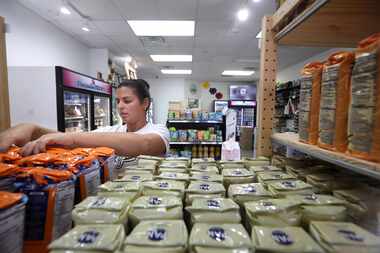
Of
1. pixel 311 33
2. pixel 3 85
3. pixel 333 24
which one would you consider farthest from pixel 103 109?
pixel 333 24

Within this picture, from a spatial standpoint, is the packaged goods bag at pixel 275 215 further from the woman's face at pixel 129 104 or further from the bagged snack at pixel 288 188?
the woman's face at pixel 129 104

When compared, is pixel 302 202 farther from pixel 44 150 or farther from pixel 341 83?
pixel 44 150

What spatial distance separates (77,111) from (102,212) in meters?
4.38

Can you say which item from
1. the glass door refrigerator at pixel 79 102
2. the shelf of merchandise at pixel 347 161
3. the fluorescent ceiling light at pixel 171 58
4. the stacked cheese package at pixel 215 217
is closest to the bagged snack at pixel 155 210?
the stacked cheese package at pixel 215 217

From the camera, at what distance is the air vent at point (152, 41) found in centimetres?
519

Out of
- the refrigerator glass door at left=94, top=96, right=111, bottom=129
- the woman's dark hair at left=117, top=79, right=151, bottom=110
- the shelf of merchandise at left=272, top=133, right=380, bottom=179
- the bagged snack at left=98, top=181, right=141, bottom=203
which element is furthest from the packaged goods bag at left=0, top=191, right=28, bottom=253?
the refrigerator glass door at left=94, top=96, right=111, bottom=129

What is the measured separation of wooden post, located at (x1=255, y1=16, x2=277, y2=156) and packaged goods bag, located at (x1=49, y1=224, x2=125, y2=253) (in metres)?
1.02

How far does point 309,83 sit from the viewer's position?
91 cm

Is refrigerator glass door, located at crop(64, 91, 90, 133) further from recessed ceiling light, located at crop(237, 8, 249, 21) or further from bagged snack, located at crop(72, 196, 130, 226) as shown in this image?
bagged snack, located at crop(72, 196, 130, 226)

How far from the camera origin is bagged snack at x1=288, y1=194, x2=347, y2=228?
1.97 feet

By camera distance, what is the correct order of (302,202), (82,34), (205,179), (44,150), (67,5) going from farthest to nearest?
(82,34), (67,5), (44,150), (205,179), (302,202)

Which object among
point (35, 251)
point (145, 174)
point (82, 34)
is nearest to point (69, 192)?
point (35, 251)

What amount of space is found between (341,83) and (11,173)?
103cm

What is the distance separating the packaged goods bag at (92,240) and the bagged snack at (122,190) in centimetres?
16
